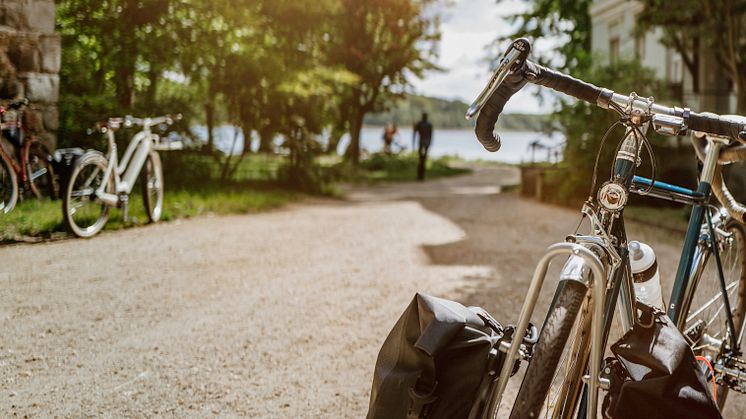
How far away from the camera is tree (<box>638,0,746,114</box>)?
39.4ft

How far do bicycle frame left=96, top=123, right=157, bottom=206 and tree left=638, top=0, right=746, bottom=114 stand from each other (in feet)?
26.4

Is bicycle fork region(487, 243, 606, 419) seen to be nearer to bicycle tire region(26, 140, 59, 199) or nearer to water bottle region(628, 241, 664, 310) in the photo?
water bottle region(628, 241, 664, 310)

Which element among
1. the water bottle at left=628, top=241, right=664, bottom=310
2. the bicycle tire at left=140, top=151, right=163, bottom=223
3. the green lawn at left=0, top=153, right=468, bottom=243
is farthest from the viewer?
the bicycle tire at left=140, top=151, right=163, bottom=223

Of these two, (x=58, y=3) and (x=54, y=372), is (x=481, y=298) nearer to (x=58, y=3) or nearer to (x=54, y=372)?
(x=54, y=372)

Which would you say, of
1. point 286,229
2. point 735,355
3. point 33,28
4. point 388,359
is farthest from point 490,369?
point 33,28

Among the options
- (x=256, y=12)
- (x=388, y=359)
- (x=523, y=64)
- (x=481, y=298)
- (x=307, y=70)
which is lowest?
(x=481, y=298)

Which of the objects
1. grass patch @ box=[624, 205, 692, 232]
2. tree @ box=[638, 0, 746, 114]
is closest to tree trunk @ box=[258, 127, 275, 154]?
grass patch @ box=[624, 205, 692, 232]

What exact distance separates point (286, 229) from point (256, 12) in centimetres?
538

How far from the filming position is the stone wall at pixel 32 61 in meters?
9.20

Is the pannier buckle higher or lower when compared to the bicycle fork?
lower

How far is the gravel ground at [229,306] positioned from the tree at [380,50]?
18.9 m

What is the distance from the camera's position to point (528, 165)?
18.6 m

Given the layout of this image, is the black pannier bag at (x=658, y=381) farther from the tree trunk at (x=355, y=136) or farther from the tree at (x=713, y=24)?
the tree trunk at (x=355, y=136)

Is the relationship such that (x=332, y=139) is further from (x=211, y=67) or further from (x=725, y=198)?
(x=725, y=198)
